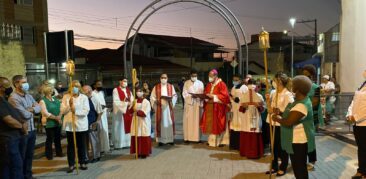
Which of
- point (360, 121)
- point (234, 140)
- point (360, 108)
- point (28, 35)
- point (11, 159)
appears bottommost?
point (234, 140)

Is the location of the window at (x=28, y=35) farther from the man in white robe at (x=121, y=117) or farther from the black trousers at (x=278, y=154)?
the black trousers at (x=278, y=154)

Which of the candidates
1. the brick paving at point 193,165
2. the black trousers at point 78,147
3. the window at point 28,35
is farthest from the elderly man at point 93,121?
the window at point 28,35

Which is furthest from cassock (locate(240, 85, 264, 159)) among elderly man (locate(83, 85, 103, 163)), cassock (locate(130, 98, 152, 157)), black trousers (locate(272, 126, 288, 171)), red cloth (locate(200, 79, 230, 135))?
elderly man (locate(83, 85, 103, 163))

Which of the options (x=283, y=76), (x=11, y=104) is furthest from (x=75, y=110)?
(x=283, y=76)

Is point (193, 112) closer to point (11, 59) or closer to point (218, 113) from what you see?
point (218, 113)

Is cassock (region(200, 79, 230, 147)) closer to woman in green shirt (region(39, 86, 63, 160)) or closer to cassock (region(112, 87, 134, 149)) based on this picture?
cassock (region(112, 87, 134, 149))

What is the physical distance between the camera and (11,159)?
5816 millimetres

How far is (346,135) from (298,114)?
19.1 feet

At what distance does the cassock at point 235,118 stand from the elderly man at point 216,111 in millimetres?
447

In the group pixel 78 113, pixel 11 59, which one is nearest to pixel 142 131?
pixel 78 113

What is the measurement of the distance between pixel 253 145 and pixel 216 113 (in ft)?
5.73

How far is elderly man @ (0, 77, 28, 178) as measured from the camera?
18.5 feet

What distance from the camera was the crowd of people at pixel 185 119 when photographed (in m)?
5.16

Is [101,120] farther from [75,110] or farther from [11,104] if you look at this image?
[11,104]
